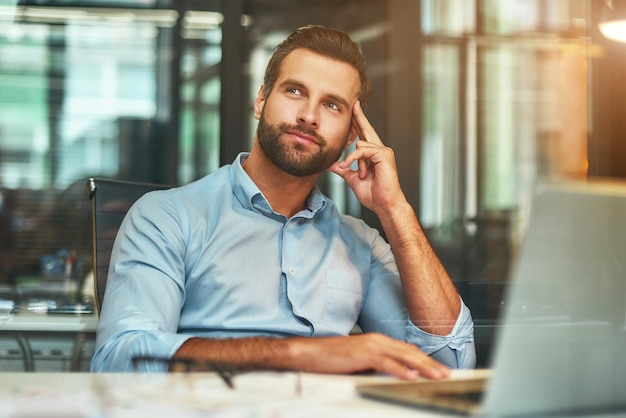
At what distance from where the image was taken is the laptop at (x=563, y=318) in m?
0.85

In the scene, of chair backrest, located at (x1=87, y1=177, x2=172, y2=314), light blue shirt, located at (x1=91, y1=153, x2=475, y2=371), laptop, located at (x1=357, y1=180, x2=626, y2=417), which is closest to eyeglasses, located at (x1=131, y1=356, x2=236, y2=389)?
laptop, located at (x1=357, y1=180, x2=626, y2=417)

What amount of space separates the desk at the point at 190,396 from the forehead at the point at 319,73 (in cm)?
91

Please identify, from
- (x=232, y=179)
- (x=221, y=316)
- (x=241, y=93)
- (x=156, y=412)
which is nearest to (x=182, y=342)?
(x=221, y=316)

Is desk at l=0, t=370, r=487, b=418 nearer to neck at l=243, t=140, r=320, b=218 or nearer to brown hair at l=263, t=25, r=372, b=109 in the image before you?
neck at l=243, t=140, r=320, b=218

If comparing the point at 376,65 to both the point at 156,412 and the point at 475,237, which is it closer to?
the point at 475,237

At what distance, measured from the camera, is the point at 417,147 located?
4395 mm

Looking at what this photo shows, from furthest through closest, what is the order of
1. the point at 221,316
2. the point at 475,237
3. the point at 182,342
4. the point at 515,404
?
the point at 475,237, the point at 221,316, the point at 182,342, the point at 515,404

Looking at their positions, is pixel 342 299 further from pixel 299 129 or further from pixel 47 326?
pixel 47 326

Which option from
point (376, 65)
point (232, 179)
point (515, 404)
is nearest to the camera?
point (515, 404)

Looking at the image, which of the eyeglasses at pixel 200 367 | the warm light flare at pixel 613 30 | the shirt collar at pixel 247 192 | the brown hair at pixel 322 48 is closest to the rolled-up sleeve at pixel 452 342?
the shirt collar at pixel 247 192

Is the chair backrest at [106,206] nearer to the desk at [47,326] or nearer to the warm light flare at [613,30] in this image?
the desk at [47,326]

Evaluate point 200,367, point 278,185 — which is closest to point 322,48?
point 278,185

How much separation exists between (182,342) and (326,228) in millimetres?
623

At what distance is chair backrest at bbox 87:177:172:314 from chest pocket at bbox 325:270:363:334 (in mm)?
559
